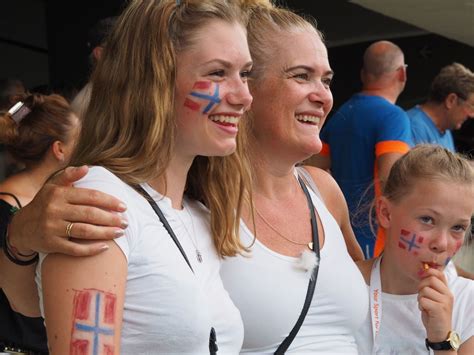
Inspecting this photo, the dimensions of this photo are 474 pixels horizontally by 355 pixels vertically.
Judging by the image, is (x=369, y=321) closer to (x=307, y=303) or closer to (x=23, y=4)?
(x=307, y=303)

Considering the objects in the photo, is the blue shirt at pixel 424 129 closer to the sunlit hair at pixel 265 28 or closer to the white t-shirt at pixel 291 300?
the sunlit hair at pixel 265 28

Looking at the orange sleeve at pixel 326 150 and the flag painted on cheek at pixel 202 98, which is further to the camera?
the orange sleeve at pixel 326 150

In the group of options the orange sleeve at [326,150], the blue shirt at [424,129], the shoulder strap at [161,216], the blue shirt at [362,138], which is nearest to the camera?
the shoulder strap at [161,216]

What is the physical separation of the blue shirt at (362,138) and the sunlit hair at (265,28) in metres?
1.94

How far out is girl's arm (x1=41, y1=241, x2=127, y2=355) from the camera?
1.61 metres

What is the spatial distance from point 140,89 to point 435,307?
3.45 ft

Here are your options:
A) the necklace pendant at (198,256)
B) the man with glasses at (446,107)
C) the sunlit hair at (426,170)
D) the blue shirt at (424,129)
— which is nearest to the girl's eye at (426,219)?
the sunlit hair at (426,170)

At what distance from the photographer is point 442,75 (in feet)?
18.4

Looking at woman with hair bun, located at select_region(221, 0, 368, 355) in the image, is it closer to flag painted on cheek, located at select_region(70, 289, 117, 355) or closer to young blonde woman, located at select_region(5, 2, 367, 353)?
young blonde woman, located at select_region(5, 2, 367, 353)

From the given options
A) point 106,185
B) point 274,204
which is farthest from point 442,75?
point 106,185

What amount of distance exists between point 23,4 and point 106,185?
5720 mm

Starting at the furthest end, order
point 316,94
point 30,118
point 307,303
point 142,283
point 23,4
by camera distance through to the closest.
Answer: point 23,4 < point 30,118 < point 316,94 < point 307,303 < point 142,283

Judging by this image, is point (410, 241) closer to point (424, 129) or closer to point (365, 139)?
point (365, 139)

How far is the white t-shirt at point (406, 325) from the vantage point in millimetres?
2449
